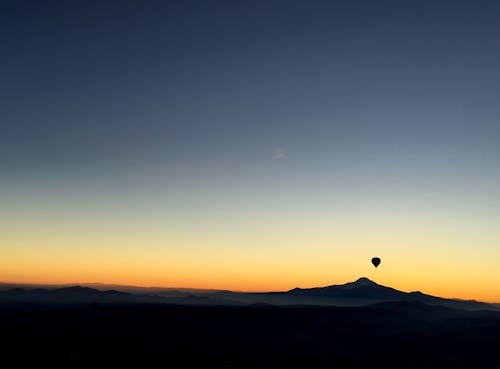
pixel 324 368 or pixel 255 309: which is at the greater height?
pixel 255 309

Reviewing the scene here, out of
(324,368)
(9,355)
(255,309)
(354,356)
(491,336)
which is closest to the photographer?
(9,355)

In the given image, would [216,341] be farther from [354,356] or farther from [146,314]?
[146,314]

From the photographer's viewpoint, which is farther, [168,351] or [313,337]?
[313,337]

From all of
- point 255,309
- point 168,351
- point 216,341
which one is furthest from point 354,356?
point 255,309

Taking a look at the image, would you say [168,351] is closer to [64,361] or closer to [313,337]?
[64,361]

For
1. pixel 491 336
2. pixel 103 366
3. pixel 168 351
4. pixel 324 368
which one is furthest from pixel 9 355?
pixel 491 336

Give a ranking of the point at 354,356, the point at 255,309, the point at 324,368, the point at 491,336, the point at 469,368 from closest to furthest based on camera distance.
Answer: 1. the point at 324,368
2. the point at 469,368
3. the point at 354,356
4. the point at 491,336
5. the point at 255,309
